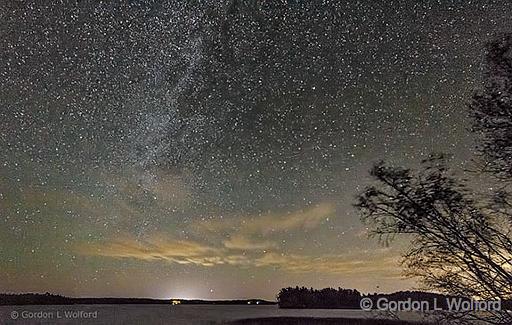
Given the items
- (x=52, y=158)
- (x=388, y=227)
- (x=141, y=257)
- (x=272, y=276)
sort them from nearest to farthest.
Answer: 1. (x=388, y=227)
2. (x=272, y=276)
3. (x=141, y=257)
4. (x=52, y=158)

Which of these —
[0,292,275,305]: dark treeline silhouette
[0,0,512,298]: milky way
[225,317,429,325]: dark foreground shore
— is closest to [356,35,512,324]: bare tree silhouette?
[0,0,512,298]: milky way

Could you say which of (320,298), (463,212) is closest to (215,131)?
(320,298)

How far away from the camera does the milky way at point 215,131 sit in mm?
2328

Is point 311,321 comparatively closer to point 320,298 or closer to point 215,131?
point 320,298

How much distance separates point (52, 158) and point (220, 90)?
3.05ft

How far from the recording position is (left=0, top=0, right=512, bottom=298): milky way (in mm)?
2328

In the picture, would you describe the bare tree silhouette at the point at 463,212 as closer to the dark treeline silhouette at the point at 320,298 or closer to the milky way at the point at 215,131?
the milky way at the point at 215,131

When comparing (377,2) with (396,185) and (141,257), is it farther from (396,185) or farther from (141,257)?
(141,257)

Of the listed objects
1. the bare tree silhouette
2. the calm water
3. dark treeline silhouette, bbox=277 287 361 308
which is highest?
the bare tree silhouette

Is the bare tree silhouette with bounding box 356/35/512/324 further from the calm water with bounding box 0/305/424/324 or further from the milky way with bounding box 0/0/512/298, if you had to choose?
the calm water with bounding box 0/305/424/324

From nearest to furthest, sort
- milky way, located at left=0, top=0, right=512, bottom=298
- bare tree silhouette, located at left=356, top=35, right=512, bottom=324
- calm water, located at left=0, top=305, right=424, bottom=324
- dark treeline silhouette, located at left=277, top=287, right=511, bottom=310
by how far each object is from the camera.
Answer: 1. bare tree silhouette, located at left=356, top=35, right=512, bottom=324
2. dark treeline silhouette, located at left=277, top=287, right=511, bottom=310
3. milky way, located at left=0, top=0, right=512, bottom=298
4. calm water, located at left=0, top=305, right=424, bottom=324

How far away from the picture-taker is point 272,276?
92.4 inches

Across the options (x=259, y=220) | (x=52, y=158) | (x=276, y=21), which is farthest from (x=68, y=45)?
(x=259, y=220)

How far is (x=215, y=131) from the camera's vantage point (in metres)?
2.61
